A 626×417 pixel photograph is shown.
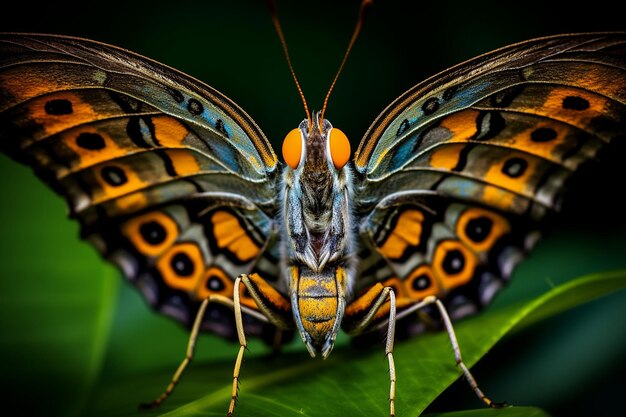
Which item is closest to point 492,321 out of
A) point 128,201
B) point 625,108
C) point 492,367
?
point 492,367

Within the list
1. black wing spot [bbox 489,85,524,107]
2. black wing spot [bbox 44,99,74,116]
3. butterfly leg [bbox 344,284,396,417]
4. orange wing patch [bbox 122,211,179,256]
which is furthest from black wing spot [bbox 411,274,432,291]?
black wing spot [bbox 44,99,74,116]

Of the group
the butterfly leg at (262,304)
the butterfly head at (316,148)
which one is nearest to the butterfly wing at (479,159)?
the butterfly head at (316,148)

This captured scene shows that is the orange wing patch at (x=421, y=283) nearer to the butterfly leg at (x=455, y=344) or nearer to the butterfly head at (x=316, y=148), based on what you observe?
the butterfly leg at (x=455, y=344)

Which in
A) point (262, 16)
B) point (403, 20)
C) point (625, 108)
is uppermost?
point (262, 16)

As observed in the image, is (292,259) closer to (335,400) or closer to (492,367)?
(335,400)

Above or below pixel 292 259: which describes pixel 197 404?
below
